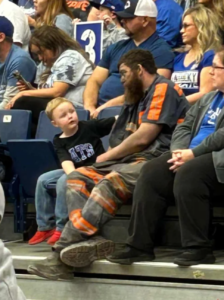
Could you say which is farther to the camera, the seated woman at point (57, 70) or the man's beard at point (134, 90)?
the seated woman at point (57, 70)

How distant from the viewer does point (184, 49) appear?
19.2 feet

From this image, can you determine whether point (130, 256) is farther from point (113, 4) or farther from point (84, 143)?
point (113, 4)

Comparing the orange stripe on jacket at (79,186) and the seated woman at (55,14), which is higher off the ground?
the seated woman at (55,14)

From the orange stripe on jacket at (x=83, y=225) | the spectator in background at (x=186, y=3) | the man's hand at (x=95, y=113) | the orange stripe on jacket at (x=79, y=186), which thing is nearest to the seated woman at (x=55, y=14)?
the spectator in background at (x=186, y=3)

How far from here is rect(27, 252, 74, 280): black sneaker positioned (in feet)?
14.5

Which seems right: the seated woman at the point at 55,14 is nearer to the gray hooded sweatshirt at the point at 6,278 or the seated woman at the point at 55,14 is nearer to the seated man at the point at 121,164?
the seated man at the point at 121,164

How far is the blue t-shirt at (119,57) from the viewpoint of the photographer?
5652mm

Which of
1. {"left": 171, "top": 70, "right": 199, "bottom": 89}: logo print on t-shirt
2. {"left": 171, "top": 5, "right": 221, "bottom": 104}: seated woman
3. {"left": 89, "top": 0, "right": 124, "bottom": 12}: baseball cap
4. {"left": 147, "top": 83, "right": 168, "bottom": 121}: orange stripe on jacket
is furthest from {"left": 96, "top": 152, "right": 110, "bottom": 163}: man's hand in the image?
{"left": 89, "top": 0, "right": 124, "bottom": 12}: baseball cap

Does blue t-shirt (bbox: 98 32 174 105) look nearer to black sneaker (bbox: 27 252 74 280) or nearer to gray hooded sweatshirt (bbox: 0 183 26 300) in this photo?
black sneaker (bbox: 27 252 74 280)

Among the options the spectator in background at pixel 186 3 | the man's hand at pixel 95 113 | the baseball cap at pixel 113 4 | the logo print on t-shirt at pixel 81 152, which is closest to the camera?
the logo print on t-shirt at pixel 81 152

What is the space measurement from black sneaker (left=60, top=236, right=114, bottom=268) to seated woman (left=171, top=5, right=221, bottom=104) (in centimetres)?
138

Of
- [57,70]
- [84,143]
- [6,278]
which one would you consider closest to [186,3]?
[57,70]

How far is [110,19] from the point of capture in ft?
22.8

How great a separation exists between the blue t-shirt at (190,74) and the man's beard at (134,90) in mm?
644
